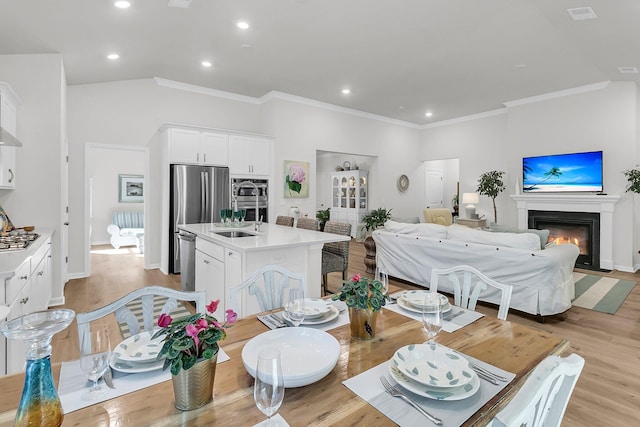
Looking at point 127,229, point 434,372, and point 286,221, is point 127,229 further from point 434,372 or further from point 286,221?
point 434,372

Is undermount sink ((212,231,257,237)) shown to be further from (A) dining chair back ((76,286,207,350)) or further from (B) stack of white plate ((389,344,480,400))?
(B) stack of white plate ((389,344,480,400))

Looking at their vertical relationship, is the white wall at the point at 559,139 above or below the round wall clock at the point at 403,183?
above

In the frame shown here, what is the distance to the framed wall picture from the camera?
815cm

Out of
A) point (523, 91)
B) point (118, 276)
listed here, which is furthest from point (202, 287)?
point (523, 91)

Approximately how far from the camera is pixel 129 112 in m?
5.27

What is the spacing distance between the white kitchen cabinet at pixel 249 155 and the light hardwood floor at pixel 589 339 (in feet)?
7.08

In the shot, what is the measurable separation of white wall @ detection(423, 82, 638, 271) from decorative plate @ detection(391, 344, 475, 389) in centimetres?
633

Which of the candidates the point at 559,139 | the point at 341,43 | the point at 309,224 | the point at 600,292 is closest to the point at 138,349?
the point at 309,224

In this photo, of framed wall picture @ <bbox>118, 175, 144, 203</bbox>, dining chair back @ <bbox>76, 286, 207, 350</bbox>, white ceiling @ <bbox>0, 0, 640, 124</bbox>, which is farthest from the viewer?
framed wall picture @ <bbox>118, 175, 144, 203</bbox>

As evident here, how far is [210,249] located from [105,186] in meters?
6.53

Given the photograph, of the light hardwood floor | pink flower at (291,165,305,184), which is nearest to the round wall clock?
pink flower at (291,165,305,184)

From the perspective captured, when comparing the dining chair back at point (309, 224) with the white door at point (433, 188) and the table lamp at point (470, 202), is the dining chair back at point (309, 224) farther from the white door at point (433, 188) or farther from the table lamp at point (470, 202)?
the white door at point (433, 188)

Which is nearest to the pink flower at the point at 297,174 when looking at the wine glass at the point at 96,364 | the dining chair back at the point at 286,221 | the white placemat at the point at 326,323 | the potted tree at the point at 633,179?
the dining chair back at the point at 286,221

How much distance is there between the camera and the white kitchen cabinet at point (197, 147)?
16.9 ft
